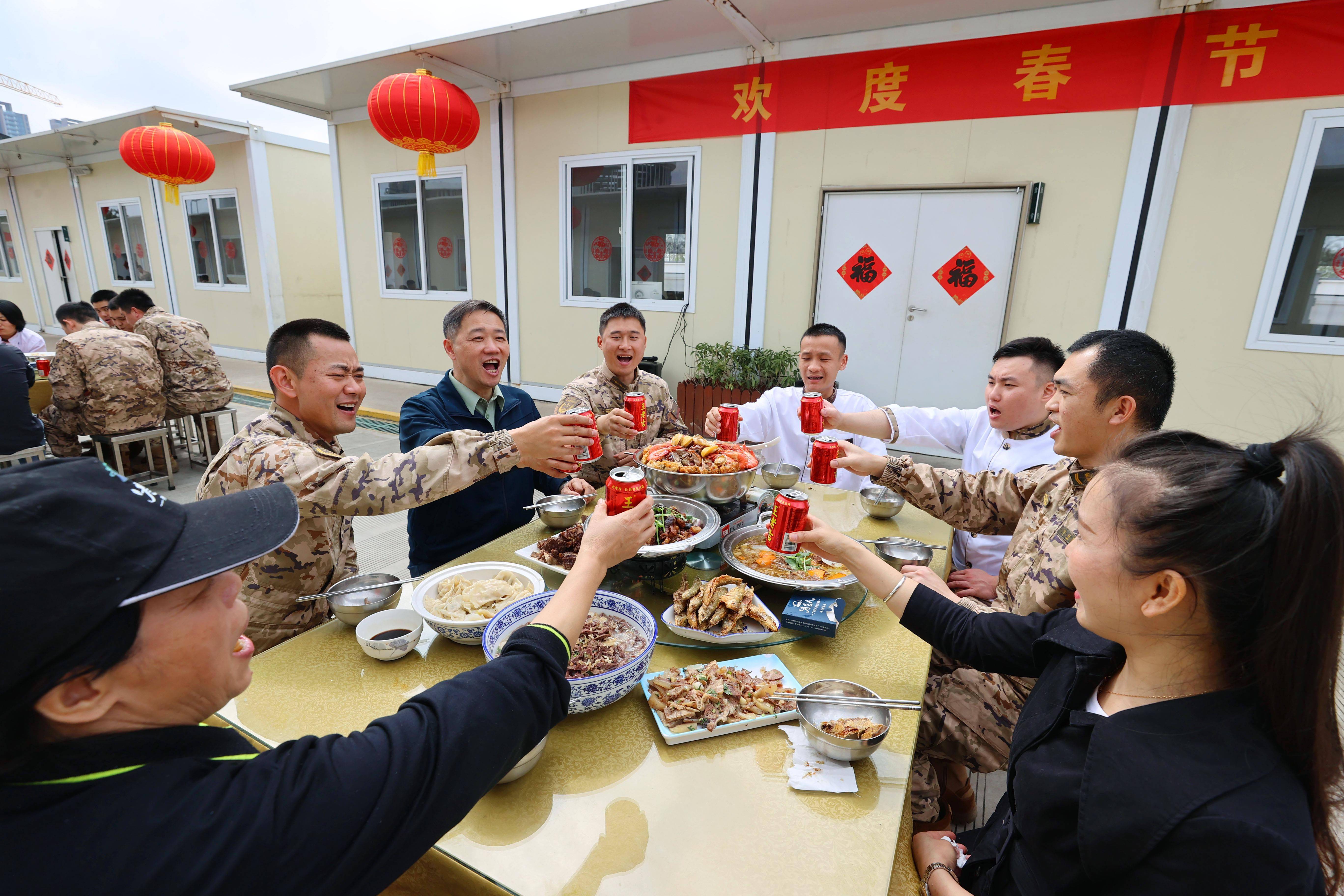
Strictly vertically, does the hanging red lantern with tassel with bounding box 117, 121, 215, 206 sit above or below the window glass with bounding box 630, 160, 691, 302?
above

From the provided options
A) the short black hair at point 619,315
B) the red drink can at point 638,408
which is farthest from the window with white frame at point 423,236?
the red drink can at point 638,408

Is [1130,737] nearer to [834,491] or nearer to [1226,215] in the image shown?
[834,491]

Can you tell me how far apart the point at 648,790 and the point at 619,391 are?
2837 mm

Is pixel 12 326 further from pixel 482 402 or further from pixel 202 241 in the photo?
pixel 202 241

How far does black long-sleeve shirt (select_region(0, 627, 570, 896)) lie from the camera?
26.2 inches

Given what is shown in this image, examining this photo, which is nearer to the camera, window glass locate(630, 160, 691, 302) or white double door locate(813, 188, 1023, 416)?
white double door locate(813, 188, 1023, 416)

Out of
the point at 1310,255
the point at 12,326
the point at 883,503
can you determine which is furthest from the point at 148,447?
the point at 1310,255

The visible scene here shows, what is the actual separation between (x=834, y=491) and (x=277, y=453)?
8.57 feet

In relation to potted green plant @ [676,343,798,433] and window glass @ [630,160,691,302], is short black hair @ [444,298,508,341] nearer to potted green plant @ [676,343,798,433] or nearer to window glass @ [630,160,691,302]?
potted green plant @ [676,343,798,433]

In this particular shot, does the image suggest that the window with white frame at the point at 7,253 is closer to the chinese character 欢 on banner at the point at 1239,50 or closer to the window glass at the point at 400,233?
the window glass at the point at 400,233

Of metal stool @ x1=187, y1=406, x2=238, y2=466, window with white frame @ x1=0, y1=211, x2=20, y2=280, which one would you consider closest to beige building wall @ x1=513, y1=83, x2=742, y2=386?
metal stool @ x1=187, y1=406, x2=238, y2=466

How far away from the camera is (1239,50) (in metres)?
4.75

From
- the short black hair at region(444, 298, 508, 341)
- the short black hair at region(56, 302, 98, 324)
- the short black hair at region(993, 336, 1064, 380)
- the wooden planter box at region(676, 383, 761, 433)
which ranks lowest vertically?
the wooden planter box at region(676, 383, 761, 433)

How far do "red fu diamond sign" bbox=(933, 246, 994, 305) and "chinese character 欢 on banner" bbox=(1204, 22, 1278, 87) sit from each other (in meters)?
2.10
